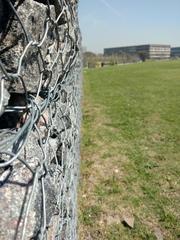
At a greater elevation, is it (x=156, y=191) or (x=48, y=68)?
(x=48, y=68)

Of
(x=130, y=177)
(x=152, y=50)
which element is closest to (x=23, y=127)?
(x=130, y=177)

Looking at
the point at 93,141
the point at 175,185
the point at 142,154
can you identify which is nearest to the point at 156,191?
the point at 175,185

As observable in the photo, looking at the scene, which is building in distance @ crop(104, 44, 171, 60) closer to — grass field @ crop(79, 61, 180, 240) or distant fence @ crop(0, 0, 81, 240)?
grass field @ crop(79, 61, 180, 240)

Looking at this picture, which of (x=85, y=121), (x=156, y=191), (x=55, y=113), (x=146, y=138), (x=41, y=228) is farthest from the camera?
(x=85, y=121)

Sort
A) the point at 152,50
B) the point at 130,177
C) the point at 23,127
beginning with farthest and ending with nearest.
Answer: the point at 152,50
the point at 130,177
the point at 23,127

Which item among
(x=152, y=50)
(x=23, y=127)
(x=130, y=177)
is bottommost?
(x=130, y=177)

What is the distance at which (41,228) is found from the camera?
1.03 metres

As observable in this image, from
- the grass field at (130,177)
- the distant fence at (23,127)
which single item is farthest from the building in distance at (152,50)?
the distant fence at (23,127)

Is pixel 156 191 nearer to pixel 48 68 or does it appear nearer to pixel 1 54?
pixel 48 68

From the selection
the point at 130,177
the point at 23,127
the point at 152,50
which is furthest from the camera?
the point at 152,50

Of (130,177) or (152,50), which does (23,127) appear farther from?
→ (152,50)

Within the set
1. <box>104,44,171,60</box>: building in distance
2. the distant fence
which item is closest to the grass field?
the distant fence

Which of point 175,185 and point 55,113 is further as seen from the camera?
point 175,185

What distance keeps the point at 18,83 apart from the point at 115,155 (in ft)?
14.7
